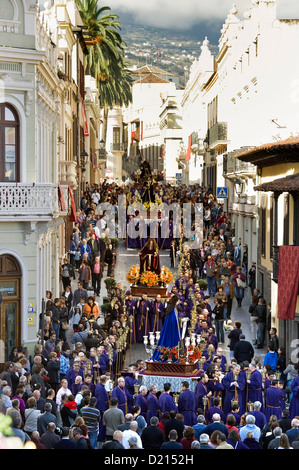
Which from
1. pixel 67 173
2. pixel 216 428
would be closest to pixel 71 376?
pixel 216 428

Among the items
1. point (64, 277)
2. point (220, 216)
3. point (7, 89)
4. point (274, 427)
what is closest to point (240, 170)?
point (220, 216)

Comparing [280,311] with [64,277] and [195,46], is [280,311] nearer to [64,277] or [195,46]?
[64,277]

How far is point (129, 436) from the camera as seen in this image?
1596 cm

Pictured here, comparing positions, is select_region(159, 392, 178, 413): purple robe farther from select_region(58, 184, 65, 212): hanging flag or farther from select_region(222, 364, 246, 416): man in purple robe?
select_region(58, 184, 65, 212): hanging flag

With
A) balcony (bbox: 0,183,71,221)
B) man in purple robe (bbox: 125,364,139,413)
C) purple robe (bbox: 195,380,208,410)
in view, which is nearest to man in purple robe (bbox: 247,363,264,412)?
purple robe (bbox: 195,380,208,410)

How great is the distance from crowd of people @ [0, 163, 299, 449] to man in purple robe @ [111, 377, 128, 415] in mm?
21

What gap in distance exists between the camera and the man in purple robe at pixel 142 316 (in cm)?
2902

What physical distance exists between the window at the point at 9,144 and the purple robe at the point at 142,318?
240 inches

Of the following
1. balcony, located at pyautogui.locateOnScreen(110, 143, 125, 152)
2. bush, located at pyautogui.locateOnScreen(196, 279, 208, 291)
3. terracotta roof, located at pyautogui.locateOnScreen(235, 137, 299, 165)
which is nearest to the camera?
terracotta roof, located at pyautogui.locateOnScreen(235, 137, 299, 165)

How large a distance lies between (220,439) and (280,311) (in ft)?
39.5

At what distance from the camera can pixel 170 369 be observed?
22.2 m

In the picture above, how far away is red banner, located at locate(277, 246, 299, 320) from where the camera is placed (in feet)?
87.5

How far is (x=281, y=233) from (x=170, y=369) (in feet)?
29.4
